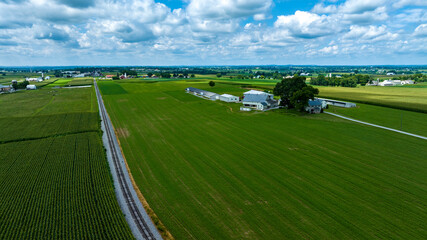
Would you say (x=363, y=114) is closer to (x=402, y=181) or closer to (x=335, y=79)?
(x=402, y=181)

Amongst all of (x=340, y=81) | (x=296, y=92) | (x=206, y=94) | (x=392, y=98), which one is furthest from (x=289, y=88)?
(x=340, y=81)

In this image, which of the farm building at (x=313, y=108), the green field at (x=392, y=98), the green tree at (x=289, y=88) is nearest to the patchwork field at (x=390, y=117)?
the green field at (x=392, y=98)

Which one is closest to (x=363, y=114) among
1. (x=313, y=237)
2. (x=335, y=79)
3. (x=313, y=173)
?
(x=313, y=173)

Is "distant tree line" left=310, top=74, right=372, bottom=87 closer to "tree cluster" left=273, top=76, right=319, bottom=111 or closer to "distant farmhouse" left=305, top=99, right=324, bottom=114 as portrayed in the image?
"distant farmhouse" left=305, top=99, right=324, bottom=114

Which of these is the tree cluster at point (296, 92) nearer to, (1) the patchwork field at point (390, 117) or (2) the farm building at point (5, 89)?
(1) the patchwork field at point (390, 117)

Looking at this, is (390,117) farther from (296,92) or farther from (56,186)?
(56,186)
